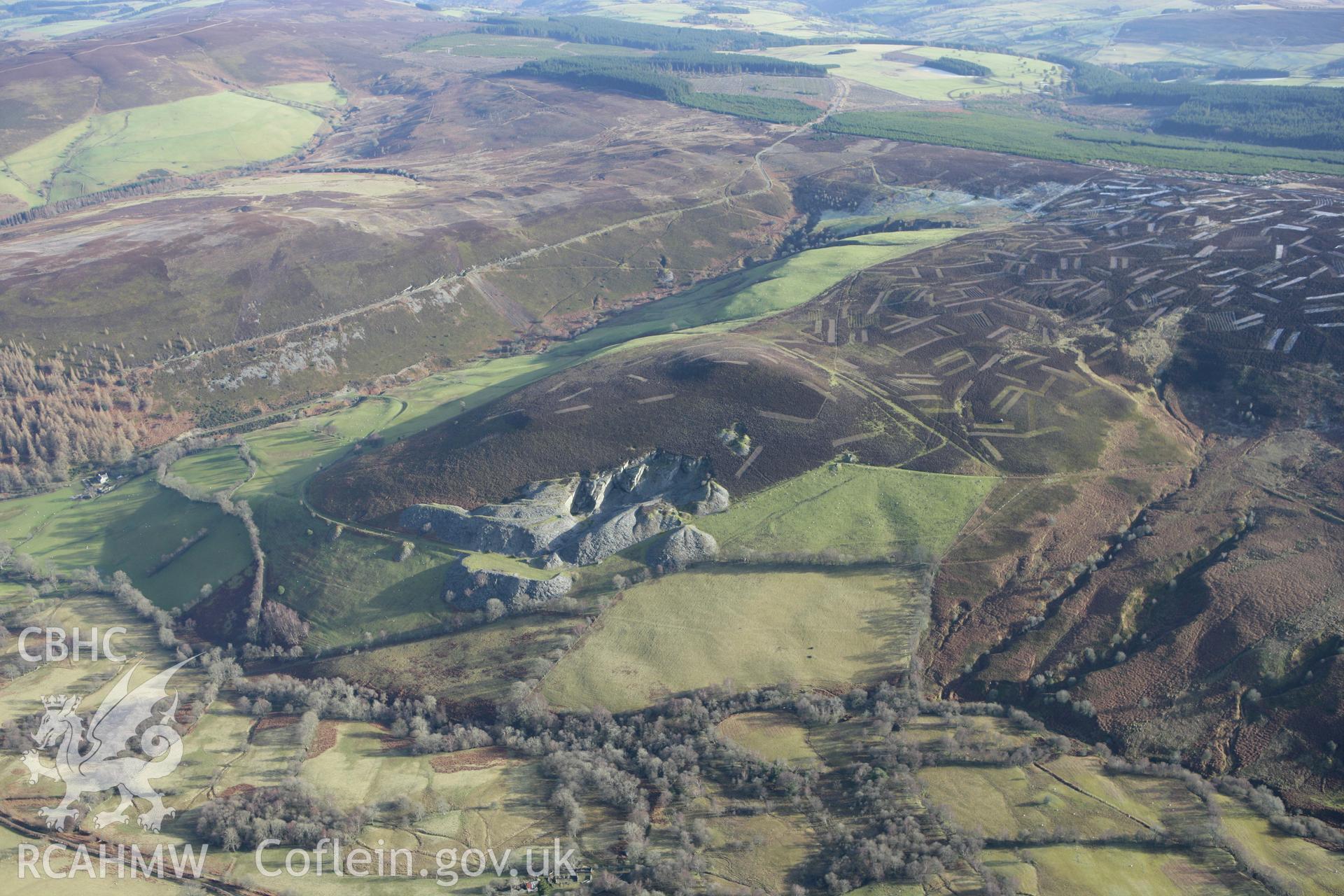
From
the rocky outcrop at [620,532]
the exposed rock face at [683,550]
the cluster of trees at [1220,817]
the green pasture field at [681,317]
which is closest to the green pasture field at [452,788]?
the rocky outcrop at [620,532]

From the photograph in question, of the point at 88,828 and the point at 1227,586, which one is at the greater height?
the point at 1227,586

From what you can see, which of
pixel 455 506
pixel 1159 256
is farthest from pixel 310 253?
pixel 1159 256

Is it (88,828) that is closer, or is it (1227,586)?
(88,828)

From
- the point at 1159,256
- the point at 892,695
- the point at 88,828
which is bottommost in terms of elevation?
the point at 88,828

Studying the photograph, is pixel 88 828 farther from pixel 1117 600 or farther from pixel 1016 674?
pixel 1117 600

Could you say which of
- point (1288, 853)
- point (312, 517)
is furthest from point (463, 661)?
point (1288, 853)

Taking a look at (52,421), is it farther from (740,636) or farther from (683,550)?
(740,636)

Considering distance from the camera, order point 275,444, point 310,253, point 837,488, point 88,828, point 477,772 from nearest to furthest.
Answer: point 88,828 < point 477,772 < point 837,488 < point 275,444 < point 310,253
